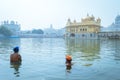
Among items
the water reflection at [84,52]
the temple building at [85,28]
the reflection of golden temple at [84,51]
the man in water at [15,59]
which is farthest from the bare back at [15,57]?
the temple building at [85,28]

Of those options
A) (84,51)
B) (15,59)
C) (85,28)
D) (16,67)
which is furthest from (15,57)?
(85,28)

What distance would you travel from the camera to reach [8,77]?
11070 mm

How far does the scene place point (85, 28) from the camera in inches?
4250

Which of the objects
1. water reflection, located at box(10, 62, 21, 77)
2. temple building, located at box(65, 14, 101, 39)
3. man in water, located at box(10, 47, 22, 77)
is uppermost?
temple building, located at box(65, 14, 101, 39)

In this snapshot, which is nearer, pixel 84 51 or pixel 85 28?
pixel 84 51

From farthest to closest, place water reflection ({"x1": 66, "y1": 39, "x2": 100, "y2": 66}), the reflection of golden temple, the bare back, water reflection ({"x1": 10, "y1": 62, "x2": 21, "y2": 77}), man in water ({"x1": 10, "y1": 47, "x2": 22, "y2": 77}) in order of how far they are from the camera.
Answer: the reflection of golden temple
water reflection ({"x1": 66, "y1": 39, "x2": 100, "y2": 66})
the bare back
man in water ({"x1": 10, "y1": 47, "x2": 22, "y2": 77})
water reflection ({"x1": 10, "y1": 62, "x2": 21, "y2": 77})

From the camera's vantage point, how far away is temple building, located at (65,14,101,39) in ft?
344

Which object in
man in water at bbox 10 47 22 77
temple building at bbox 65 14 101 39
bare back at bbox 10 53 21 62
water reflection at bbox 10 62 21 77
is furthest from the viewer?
temple building at bbox 65 14 101 39

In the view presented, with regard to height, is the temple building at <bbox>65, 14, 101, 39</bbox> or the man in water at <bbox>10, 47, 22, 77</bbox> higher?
the temple building at <bbox>65, 14, 101, 39</bbox>

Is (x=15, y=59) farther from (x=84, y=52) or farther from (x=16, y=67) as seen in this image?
(x=84, y=52)

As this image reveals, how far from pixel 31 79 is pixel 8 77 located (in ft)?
3.77

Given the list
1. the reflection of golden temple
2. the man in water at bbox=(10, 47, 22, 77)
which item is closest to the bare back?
the man in water at bbox=(10, 47, 22, 77)

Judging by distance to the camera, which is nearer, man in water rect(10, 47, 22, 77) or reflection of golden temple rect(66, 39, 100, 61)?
man in water rect(10, 47, 22, 77)

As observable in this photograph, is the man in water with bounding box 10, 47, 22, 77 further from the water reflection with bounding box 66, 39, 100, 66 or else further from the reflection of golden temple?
the reflection of golden temple
